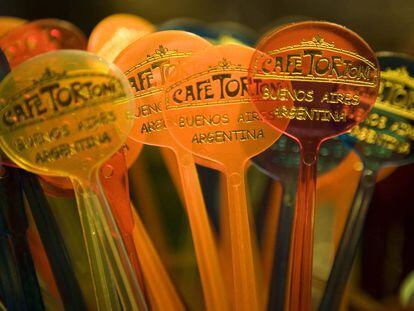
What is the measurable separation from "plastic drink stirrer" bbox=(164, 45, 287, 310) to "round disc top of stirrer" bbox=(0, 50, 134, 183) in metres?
0.07

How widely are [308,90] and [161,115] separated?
0.61 feet

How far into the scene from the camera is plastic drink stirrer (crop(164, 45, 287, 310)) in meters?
0.55

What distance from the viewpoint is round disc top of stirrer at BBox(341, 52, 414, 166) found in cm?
59

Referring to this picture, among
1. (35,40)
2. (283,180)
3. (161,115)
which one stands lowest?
Result: (283,180)

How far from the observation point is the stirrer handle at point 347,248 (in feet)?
1.95

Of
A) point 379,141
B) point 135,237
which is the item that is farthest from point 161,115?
point 379,141

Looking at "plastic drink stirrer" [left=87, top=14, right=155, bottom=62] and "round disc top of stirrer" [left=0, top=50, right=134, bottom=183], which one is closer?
"round disc top of stirrer" [left=0, top=50, right=134, bottom=183]

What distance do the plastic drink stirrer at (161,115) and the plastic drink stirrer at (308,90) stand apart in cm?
10

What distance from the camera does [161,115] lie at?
576mm

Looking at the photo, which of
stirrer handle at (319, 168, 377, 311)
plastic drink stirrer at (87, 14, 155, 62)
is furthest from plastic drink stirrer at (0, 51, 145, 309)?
stirrer handle at (319, 168, 377, 311)

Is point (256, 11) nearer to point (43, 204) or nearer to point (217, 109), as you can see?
point (217, 109)

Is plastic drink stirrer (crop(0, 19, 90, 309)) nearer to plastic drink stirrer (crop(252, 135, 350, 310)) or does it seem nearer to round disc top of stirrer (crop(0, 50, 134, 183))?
round disc top of stirrer (crop(0, 50, 134, 183))

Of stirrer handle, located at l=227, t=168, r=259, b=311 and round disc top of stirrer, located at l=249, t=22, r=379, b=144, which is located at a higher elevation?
round disc top of stirrer, located at l=249, t=22, r=379, b=144

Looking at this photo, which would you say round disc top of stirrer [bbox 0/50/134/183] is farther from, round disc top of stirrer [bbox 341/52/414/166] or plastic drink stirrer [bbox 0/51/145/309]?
round disc top of stirrer [bbox 341/52/414/166]
